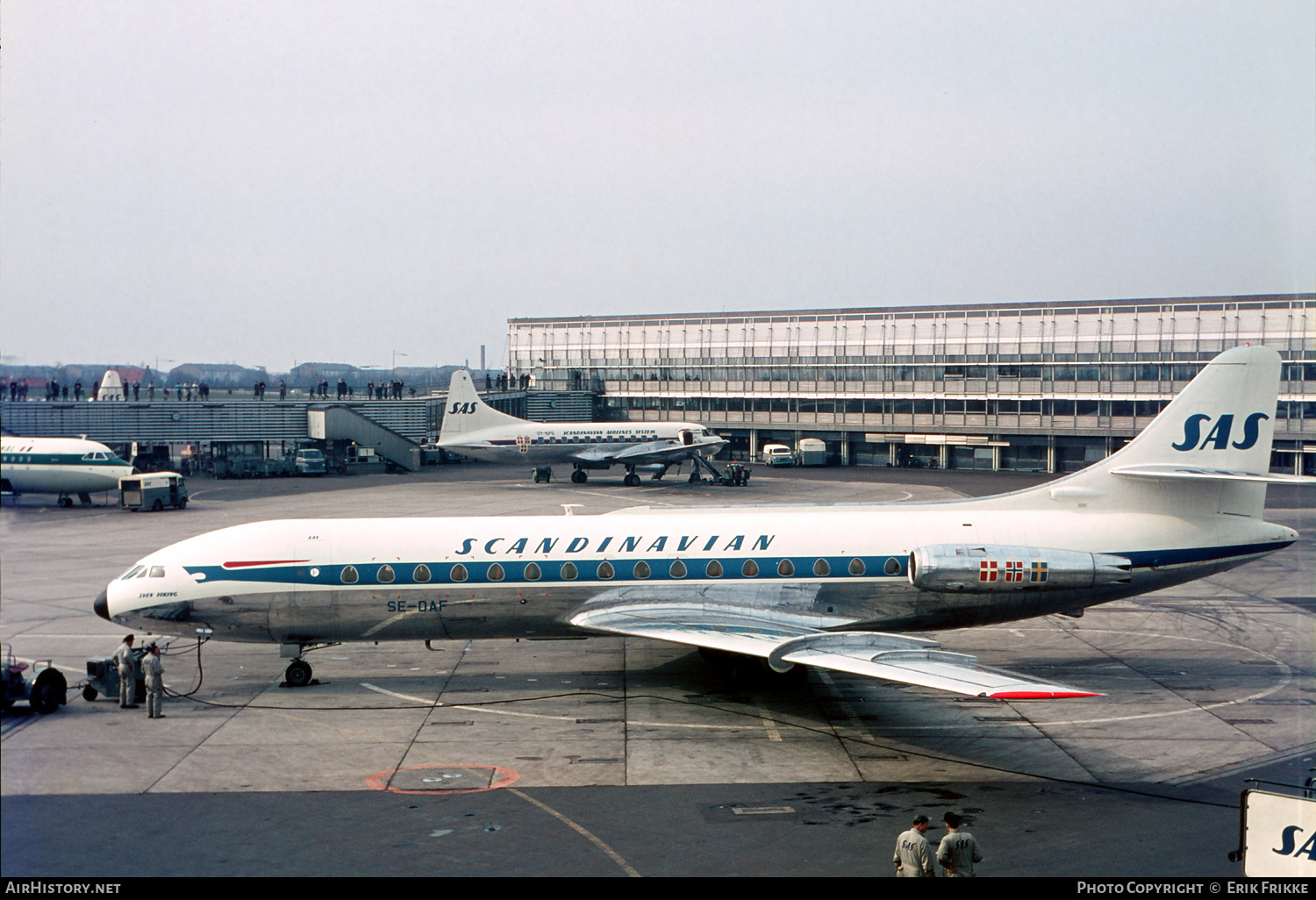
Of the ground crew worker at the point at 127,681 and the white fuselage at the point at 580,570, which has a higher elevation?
the white fuselage at the point at 580,570

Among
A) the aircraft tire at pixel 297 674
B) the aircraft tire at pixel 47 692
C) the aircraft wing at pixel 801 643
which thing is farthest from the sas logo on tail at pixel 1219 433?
the aircraft tire at pixel 47 692

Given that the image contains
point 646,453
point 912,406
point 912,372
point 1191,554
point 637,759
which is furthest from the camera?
point 912,372

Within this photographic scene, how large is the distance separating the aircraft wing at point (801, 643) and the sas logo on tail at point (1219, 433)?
822cm

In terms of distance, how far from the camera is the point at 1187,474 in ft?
85.2

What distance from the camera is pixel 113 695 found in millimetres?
24266

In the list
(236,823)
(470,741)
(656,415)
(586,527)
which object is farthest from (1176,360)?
(236,823)

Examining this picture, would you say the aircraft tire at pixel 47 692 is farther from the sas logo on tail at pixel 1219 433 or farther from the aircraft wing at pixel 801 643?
the sas logo on tail at pixel 1219 433

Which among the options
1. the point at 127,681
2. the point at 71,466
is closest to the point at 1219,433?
the point at 127,681

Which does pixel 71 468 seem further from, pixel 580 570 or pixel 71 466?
pixel 580 570

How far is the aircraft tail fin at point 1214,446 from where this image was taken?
87.0 ft

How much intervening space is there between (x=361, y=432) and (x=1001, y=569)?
69.9 metres

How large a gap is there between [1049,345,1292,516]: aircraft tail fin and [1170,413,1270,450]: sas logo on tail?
21 mm

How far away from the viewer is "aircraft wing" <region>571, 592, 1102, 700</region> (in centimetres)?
1891

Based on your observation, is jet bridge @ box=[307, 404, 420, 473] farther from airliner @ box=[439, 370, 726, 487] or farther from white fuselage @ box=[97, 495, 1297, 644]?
white fuselage @ box=[97, 495, 1297, 644]
